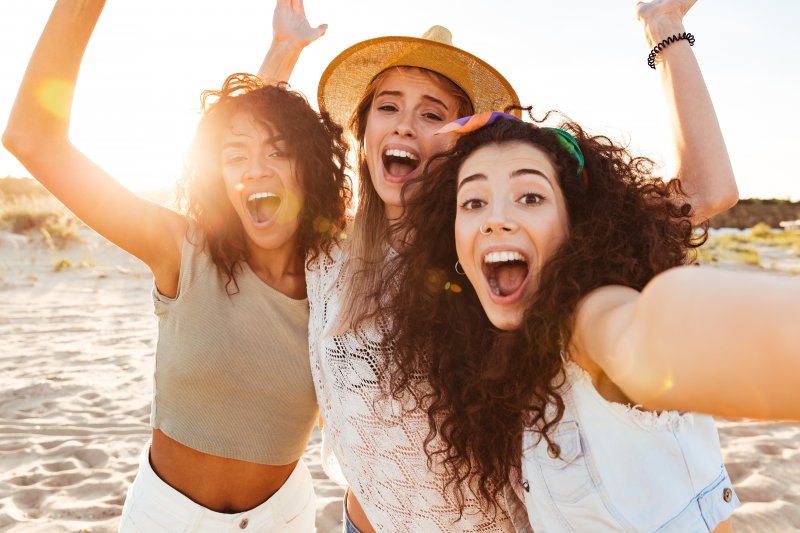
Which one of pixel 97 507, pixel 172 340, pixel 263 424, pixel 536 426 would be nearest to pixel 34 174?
pixel 172 340

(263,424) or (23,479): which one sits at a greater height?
(263,424)

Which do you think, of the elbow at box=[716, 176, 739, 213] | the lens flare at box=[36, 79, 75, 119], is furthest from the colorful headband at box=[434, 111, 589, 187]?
the lens flare at box=[36, 79, 75, 119]

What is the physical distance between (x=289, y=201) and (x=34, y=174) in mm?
957

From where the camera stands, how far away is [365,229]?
8.09ft

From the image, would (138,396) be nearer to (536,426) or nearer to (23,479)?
(23,479)

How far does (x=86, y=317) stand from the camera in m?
9.10

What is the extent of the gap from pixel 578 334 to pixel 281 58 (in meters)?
2.54

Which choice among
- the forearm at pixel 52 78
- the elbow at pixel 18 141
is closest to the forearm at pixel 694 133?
the forearm at pixel 52 78

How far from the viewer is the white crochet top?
1881mm

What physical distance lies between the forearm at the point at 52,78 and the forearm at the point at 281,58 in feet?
4.06

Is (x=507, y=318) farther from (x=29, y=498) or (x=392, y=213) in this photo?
(x=29, y=498)

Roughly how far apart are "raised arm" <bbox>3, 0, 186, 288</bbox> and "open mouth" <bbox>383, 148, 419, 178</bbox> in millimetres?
1029

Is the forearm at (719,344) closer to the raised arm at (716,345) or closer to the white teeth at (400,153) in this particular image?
the raised arm at (716,345)

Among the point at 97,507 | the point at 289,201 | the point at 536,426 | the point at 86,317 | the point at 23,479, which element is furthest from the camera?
the point at 86,317
